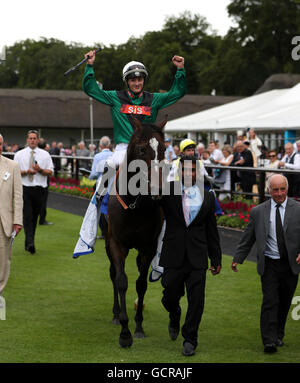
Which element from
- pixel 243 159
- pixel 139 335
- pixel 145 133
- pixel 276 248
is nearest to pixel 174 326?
pixel 139 335

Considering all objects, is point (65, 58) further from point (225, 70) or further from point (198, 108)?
point (225, 70)

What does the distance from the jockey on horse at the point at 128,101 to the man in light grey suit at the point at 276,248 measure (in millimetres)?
1551

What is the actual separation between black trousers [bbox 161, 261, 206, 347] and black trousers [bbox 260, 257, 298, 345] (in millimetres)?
629

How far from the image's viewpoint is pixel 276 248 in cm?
668

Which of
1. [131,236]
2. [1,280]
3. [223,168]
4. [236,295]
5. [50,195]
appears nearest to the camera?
[131,236]

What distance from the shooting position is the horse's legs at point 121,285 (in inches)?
259

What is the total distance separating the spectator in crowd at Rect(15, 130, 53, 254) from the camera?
1263 centimetres

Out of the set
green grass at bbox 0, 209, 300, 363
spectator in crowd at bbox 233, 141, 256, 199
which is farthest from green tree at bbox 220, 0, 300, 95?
green grass at bbox 0, 209, 300, 363

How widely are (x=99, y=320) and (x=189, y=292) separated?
1698 millimetres

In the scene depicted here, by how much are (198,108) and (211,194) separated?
5448 centimetres

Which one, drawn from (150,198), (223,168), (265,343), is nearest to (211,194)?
(150,198)

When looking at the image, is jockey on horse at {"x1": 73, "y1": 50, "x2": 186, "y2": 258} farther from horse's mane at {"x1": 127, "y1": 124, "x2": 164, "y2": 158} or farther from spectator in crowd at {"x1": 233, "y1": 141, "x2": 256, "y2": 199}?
spectator in crowd at {"x1": 233, "y1": 141, "x2": 256, "y2": 199}

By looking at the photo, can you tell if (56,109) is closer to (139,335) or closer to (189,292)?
(139,335)

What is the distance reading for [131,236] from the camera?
22.7 ft
